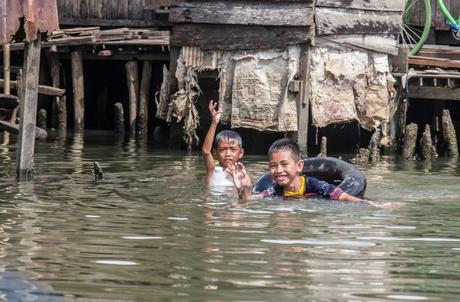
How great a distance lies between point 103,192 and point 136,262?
4915 mm

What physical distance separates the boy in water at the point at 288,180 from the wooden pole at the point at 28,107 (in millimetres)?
2757

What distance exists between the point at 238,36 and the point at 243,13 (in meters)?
0.35

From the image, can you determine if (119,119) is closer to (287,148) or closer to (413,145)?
(413,145)

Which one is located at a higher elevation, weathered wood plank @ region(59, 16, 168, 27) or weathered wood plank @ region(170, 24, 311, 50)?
weathered wood plank @ region(59, 16, 168, 27)

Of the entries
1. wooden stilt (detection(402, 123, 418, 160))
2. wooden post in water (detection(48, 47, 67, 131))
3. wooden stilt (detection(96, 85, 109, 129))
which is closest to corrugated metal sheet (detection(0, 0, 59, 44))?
wooden stilt (detection(402, 123, 418, 160))

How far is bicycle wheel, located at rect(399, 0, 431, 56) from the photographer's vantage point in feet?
65.9

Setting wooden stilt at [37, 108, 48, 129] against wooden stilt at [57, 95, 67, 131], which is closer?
wooden stilt at [37, 108, 48, 129]

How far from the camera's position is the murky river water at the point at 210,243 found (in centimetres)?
721

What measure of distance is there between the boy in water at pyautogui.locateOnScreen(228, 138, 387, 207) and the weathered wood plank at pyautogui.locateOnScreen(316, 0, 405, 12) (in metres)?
6.42

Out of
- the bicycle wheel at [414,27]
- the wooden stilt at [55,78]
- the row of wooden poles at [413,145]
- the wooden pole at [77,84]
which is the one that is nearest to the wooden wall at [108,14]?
the wooden stilt at [55,78]

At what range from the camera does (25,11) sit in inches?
508

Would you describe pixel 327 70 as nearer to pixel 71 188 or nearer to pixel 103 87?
pixel 71 188

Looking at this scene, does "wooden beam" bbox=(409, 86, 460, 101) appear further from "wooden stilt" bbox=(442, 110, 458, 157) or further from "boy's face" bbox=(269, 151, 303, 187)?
"boy's face" bbox=(269, 151, 303, 187)

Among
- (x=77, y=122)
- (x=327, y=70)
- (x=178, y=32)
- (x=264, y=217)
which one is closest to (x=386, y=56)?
(x=327, y=70)
